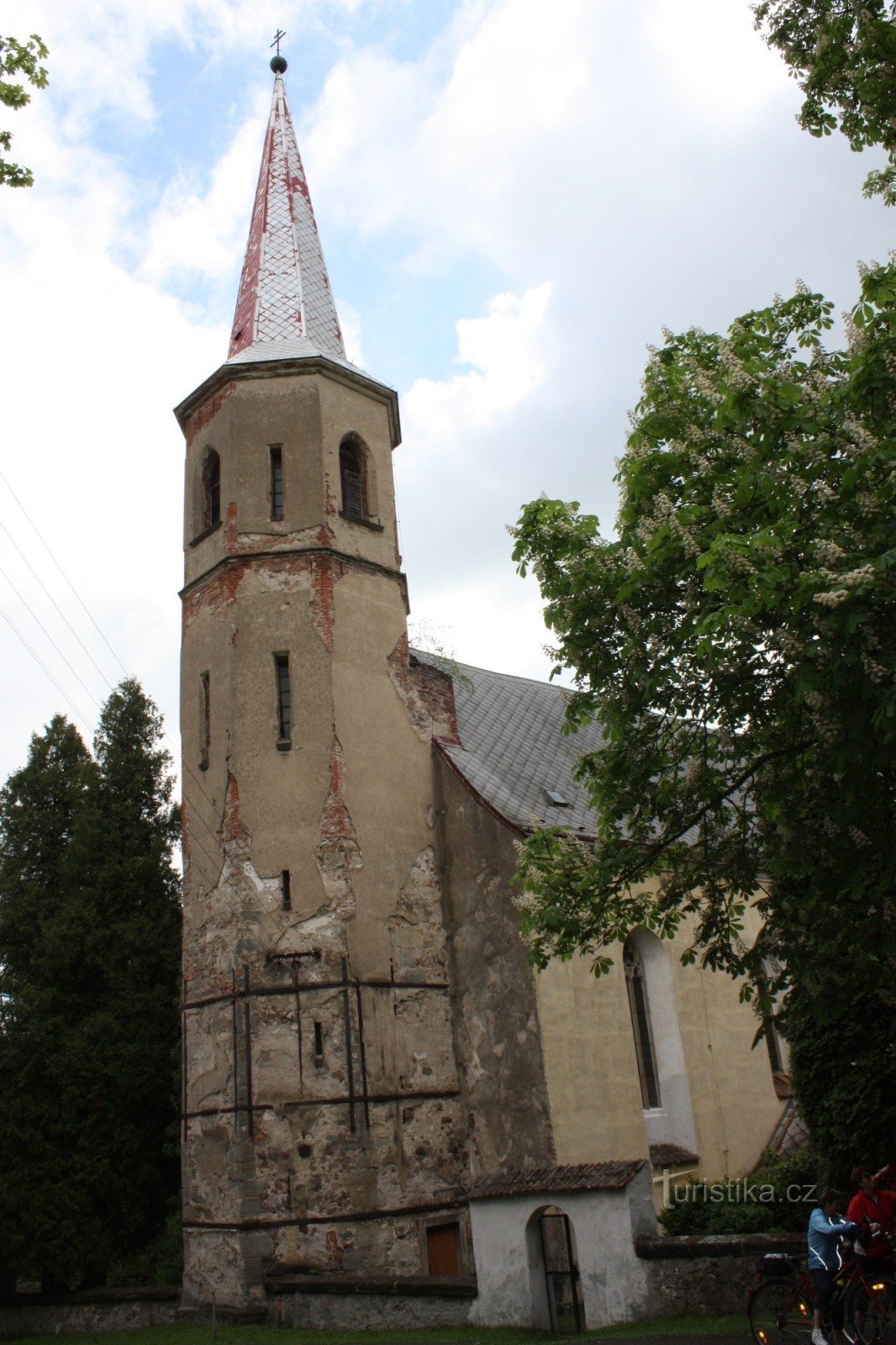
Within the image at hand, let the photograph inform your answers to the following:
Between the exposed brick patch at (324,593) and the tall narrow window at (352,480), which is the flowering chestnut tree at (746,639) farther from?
the tall narrow window at (352,480)

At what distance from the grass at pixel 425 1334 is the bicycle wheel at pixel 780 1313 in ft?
1.49

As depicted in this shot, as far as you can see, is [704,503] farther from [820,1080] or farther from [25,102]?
[820,1080]

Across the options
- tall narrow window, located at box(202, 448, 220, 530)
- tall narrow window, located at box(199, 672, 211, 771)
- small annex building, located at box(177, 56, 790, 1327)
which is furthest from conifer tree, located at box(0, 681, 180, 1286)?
tall narrow window, located at box(202, 448, 220, 530)

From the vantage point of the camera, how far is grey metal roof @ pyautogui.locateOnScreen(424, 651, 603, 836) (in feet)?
58.7

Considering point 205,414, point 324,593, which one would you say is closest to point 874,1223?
point 324,593

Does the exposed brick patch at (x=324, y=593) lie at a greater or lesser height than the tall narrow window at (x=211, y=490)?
lesser

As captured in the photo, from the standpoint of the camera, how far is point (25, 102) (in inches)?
311

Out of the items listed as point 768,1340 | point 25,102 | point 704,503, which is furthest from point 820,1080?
point 25,102

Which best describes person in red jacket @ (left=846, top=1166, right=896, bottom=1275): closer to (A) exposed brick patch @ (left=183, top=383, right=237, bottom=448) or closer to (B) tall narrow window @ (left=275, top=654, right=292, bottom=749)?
(B) tall narrow window @ (left=275, top=654, right=292, bottom=749)

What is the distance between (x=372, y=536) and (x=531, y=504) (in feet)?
27.3

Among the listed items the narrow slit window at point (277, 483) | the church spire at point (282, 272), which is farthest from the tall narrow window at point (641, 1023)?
the church spire at point (282, 272)

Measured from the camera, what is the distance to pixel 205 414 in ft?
62.4

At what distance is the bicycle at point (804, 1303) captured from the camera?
7.95m

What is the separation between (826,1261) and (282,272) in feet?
59.8
